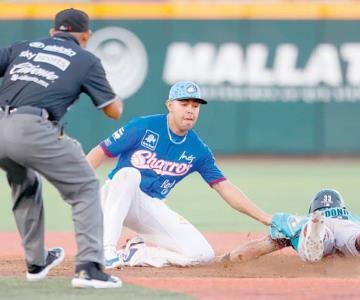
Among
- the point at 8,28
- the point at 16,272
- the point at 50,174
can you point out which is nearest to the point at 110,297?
the point at 50,174

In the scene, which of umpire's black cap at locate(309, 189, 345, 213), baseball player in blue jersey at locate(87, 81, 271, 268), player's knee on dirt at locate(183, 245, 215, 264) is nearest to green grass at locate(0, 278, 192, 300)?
baseball player in blue jersey at locate(87, 81, 271, 268)

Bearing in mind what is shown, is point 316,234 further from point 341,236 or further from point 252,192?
point 252,192

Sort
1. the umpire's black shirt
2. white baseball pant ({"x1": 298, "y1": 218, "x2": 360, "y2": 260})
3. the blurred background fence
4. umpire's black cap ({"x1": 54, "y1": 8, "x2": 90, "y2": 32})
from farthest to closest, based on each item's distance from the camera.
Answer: the blurred background fence < white baseball pant ({"x1": 298, "y1": 218, "x2": 360, "y2": 260}) < umpire's black cap ({"x1": 54, "y1": 8, "x2": 90, "y2": 32}) < the umpire's black shirt

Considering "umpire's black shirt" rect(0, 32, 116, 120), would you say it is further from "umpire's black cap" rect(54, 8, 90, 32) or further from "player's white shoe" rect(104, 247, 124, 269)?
"player's white shoe" rect(104, 247, 124, 269)

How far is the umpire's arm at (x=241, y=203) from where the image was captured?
295 inches

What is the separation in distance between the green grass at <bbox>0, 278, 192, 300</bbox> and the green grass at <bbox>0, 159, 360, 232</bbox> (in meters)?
3.74

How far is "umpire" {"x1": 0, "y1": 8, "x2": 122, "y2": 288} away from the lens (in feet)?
20.0

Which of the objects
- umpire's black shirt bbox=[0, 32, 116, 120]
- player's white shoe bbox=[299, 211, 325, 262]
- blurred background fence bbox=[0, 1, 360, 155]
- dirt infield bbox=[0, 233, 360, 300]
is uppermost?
blurred background fence bbox=[0, 1, 360, 155]

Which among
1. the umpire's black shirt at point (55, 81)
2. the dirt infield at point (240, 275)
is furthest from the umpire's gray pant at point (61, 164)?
the dirt infield at point (240, 275)

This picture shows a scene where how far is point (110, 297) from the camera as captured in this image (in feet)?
19.4

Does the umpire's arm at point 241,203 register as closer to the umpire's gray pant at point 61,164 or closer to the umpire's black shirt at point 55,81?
the umpire's gray pant at point 61,164

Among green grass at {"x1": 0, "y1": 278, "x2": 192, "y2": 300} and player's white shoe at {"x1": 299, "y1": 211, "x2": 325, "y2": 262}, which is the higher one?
player's white shoe at {"x1": 299, "y1": 211, "x2": 325, "y2": 262}

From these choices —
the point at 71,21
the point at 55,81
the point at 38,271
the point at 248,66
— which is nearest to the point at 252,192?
the point at 248,66

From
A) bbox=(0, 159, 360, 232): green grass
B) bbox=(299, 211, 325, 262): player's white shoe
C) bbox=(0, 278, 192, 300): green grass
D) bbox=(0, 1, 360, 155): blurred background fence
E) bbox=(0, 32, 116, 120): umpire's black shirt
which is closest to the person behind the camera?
bbox=(0, 278, 192, 300): green grass
